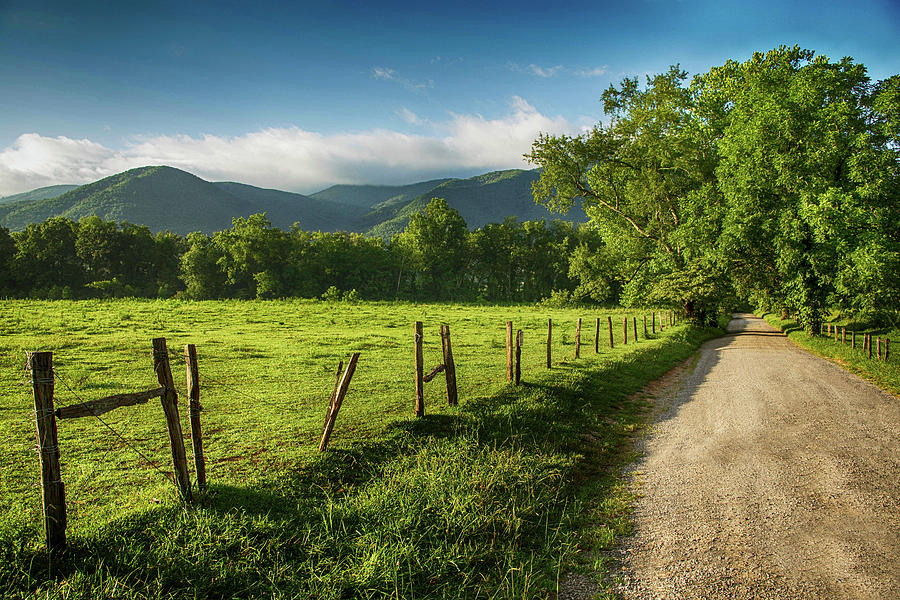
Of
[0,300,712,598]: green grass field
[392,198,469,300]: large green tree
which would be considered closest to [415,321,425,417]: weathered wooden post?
[0,300,712,598]: green grass field

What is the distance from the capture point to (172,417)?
18.7ft

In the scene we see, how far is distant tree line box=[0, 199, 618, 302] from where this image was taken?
6625cm

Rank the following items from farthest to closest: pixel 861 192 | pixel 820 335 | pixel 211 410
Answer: pixel 820 335
pixel 861 192
pixel 211 410

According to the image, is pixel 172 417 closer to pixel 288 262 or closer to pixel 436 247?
pixel 288 262

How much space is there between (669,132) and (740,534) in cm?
3715

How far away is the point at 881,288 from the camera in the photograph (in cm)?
2228

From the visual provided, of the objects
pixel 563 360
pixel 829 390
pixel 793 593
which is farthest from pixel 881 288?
pixel 793 593

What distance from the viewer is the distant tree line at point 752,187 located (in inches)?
912

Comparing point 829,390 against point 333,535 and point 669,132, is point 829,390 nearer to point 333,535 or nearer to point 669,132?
point 333,535

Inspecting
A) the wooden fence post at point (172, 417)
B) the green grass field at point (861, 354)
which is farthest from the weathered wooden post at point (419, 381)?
the green grass field at point (861, 354)

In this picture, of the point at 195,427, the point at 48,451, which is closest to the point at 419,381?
the point at 195,427

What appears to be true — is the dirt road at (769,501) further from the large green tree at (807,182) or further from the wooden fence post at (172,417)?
the large green tree at (807,182)

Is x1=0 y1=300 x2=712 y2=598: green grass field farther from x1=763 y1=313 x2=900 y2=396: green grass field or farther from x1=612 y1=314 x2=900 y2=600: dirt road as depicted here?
x1=763 y1=313 x2=900 y2=396: green grass field

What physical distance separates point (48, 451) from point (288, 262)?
73.2 metres
